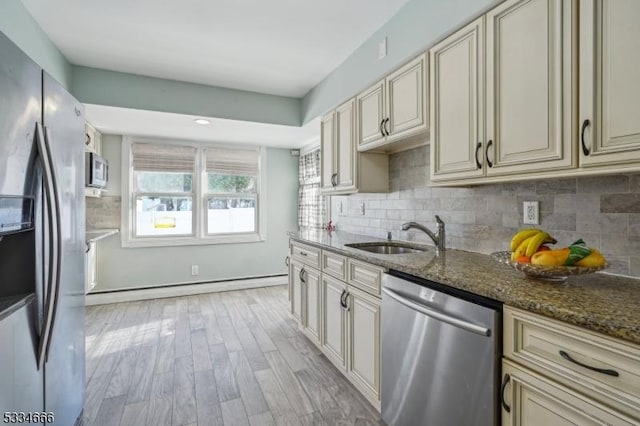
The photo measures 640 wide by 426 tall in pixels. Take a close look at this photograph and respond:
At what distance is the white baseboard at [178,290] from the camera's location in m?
4.00

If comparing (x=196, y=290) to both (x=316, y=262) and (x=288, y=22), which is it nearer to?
(x=316, y=262)

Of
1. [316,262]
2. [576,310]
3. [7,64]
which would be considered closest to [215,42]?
[7,64]

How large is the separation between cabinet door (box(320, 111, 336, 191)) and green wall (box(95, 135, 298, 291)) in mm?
1996

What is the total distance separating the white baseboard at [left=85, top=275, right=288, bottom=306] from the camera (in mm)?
3998

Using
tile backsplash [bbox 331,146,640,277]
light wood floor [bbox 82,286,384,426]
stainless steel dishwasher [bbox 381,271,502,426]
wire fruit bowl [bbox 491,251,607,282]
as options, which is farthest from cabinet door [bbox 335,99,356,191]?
wire fruit bowl [bbox 491,251,607,282]

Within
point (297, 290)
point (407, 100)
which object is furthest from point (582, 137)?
point (297, 290)

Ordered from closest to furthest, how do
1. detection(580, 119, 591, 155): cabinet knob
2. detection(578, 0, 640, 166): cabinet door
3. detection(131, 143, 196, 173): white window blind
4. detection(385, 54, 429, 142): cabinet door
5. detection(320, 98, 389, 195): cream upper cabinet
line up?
detection(578, 0, 640, 166): cabinet door → detection(580, 119, 591, 155): cabinet knob → detection(385, 54, 429, 142): cabinet door → detection(320, 98, 389, 195): cream upper cabinet → detection(131, 143, 196, 173): white window blind

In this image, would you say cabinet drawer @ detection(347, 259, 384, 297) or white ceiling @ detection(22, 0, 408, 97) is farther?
white ceiling @ detection(22, 0, 408, 97)

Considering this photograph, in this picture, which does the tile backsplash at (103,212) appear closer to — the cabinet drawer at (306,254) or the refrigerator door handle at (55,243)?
the cabinet drawer at (306,254)

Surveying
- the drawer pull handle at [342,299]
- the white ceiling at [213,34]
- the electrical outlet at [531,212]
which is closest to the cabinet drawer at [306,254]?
the drawer pull handle at [342,299]

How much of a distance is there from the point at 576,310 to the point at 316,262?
1803 millimetres

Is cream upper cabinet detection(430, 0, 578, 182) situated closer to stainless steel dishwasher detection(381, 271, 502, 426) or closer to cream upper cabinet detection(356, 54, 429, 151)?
cream upper cabinet detection(356, 54, 429, 151)

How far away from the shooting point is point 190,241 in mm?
4527

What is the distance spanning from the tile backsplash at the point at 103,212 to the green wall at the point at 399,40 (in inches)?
120
